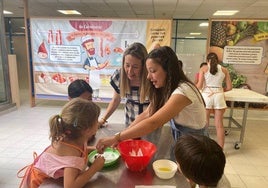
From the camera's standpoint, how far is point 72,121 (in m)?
0.99

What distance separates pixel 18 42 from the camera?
8.12 metres

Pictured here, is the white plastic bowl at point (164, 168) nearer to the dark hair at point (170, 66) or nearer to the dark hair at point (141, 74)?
the dark hair at point (170, 66)

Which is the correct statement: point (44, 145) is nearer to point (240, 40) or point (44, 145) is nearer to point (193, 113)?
point (193, 113)

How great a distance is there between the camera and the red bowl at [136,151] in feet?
3.41

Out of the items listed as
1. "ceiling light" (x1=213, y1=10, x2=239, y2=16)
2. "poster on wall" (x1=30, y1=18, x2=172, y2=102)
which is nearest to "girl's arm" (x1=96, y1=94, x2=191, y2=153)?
"poster on wall" (x1=30, y1=18, x2=172, y2=102)

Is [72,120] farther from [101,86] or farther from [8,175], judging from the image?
[101,86]

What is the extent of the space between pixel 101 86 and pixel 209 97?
8.20ft

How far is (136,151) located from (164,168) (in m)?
0.20

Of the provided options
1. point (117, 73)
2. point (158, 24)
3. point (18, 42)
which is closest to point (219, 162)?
point (117, 73)

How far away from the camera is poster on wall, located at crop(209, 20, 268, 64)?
13.7 feet

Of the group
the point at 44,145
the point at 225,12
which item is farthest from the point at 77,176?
the point at 225,12

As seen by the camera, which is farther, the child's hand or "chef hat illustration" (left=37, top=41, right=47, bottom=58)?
"chef hat illustration" (left=37, top=41, right=47, bottom=58)

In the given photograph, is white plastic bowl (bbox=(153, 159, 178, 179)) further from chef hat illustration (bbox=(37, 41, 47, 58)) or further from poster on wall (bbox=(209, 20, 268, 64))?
chef hat illustration (bbox=(37, 41, 47, 58))

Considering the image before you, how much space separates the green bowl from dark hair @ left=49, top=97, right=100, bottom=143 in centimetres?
20
